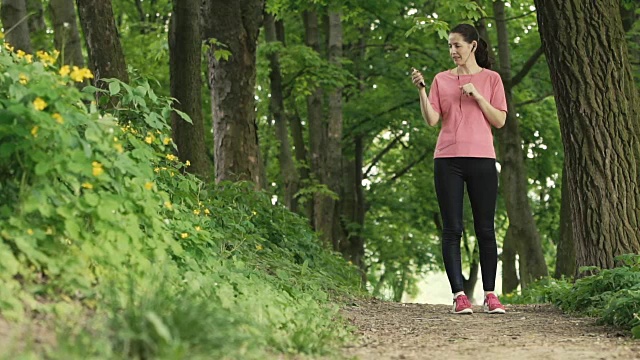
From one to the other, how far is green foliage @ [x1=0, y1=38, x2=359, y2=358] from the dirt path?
42 centimetres

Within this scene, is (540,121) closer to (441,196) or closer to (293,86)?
(293,86)

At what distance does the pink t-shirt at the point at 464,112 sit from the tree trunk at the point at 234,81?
4.11 m

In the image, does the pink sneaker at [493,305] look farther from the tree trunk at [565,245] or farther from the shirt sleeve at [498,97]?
the tree trunk at [565,245]

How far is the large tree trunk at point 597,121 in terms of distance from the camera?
8.30 metres

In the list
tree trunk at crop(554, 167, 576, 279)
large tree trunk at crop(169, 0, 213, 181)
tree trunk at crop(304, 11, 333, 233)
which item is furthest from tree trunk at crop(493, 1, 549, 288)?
large tree trunk at crop(169, 0, 213, 181)

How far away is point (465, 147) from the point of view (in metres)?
7.68

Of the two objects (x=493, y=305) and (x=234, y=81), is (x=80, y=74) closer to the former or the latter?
(x=493, y=305)

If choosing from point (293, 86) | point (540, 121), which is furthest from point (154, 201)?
point (540, 121)

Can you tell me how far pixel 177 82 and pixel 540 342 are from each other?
20.9 feet

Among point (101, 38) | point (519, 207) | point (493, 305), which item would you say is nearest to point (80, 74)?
point (493, 305)

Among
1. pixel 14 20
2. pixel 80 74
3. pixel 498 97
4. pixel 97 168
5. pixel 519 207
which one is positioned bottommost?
pixel 97 168

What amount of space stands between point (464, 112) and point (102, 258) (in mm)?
3961

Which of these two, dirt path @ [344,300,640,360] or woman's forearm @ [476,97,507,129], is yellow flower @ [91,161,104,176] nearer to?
dirt path @ [344,300,640,360]

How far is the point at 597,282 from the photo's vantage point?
25.2 feet
